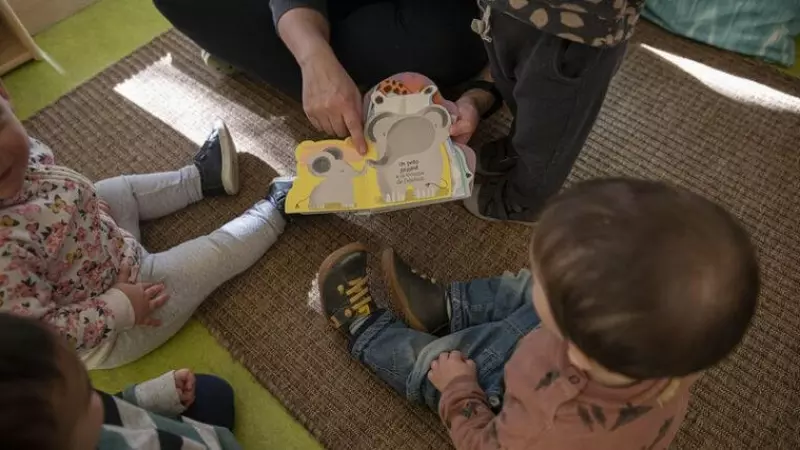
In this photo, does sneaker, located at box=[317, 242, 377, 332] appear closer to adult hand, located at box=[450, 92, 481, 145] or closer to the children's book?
the children's book

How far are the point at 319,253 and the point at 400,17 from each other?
42 cm

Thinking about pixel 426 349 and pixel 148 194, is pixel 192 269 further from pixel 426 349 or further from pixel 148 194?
pixel 426 349

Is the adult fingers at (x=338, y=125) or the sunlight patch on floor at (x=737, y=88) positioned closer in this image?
the adult fingers at (x=338, y=125)

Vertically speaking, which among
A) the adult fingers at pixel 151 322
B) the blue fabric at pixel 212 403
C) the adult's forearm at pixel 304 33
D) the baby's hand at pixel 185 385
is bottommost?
the blue fabric at pixel 212 403

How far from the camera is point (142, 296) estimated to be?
2.95 ft

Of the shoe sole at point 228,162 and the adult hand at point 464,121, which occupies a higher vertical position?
the adult hand at point 464,121

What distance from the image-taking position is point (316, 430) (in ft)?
2.94

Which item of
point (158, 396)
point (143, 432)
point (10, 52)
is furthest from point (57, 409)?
point (10, 52)

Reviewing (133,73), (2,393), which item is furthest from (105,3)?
(2,393)

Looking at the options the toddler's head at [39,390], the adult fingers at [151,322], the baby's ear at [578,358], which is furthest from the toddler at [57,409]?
the baby's ear at [578,358]

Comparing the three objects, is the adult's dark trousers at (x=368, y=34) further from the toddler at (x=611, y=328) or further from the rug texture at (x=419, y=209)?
the toddler at (x=611, y=328)

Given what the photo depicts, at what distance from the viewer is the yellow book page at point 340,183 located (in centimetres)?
95

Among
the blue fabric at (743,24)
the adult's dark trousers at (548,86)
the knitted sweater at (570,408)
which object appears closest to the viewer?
the knitted sweater at (570,408)

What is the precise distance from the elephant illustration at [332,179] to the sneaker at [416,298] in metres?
0.12
